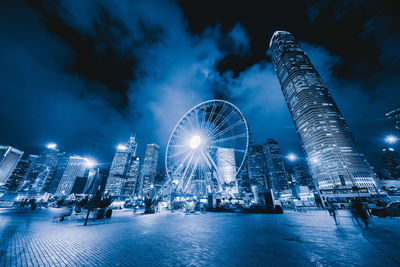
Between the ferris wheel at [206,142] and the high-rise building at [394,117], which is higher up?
the high-rise building at [394,117]

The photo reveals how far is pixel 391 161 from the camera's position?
A: 14762 centimetres

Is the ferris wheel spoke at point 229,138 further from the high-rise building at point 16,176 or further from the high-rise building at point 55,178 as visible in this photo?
the high-rise building at point 55,178

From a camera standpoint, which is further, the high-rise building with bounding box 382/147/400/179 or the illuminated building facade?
the illuminated building facade

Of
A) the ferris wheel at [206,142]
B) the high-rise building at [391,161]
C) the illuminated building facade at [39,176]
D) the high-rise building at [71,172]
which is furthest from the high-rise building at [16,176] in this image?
the high-rise building at [391,161]

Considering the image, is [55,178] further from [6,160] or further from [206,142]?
[206,142]

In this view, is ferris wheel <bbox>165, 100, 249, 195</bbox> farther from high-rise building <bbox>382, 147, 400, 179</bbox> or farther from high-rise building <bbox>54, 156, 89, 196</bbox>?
high-rise building <bbox>382, 147, 400, 179</bbox>

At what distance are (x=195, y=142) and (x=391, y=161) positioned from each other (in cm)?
22002

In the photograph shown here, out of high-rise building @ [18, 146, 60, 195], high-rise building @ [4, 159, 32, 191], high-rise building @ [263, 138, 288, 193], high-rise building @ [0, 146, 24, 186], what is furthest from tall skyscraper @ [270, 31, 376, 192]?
high-rise building @ [18, 146, 60, 195]

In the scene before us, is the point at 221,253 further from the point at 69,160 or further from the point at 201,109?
the point at 69,160

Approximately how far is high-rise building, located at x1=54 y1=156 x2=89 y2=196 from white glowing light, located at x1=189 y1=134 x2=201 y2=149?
18959 cm

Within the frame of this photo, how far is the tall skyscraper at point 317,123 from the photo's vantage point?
99938 mm

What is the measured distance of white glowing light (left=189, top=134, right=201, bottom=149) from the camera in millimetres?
34491

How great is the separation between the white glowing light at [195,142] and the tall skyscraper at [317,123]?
10624 cm

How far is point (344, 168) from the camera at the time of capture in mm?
99000
